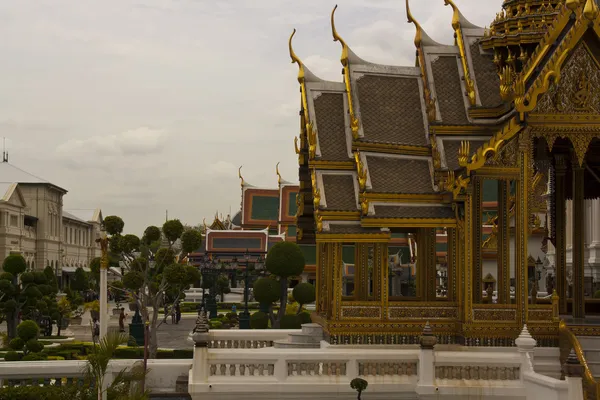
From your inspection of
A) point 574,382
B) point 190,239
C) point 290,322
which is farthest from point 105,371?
point 290,322

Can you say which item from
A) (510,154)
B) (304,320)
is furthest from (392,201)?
(304,320)

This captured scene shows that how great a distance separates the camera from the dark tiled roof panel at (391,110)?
61.5 ft

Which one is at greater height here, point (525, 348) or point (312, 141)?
point (312, 141)

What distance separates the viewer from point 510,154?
1688 cm

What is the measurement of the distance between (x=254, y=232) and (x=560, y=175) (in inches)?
2164

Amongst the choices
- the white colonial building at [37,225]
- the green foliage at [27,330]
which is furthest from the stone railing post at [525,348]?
the white colonial building at [37,225]

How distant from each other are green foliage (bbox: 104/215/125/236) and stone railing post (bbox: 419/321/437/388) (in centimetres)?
1590

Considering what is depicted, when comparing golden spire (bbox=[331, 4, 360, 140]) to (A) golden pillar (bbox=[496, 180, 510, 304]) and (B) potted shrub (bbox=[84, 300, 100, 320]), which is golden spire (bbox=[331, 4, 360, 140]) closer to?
(A) golden pillar (bbox=[496, 180, 510, 304])

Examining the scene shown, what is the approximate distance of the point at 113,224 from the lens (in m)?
29.1

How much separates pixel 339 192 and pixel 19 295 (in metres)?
26.9

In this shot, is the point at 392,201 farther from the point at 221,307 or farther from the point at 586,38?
the point at 221,307

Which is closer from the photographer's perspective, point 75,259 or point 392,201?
point 392,201

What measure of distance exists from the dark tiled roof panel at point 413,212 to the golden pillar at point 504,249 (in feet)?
3.56

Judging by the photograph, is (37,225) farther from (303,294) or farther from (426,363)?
(426,363)
